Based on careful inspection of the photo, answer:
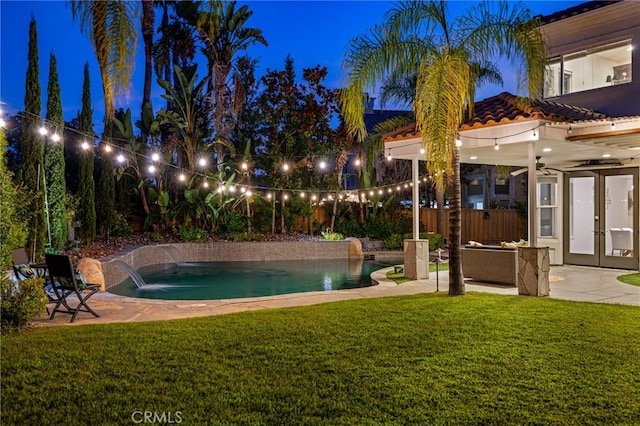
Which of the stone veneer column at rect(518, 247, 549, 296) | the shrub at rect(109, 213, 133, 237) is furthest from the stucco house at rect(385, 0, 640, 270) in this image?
the shrub at rect(109, 213, 133, 237)

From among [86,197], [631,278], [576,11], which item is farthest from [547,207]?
[86,197]

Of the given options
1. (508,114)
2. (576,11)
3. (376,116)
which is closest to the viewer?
(508,114)

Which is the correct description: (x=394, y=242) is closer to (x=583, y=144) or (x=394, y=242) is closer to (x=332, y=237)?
(x=332, y=237)

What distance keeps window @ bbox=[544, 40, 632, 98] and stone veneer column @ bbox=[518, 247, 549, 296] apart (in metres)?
5.06

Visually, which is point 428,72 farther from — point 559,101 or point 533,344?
point 559,101

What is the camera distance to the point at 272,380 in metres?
4.49

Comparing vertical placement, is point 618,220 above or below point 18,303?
above

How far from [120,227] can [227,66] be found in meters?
7.29

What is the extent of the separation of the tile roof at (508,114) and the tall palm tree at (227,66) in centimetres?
978

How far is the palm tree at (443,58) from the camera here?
797 cm

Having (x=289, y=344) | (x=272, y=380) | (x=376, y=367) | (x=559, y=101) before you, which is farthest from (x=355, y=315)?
(x=559, y=101)

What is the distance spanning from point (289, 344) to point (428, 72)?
4.97 meters

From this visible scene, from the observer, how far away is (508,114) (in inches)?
384

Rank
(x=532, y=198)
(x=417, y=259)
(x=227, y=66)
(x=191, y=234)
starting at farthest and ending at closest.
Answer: (x=227, y=66), (x=191, y=234), (x=417, y=259), (x=532, y=198)
